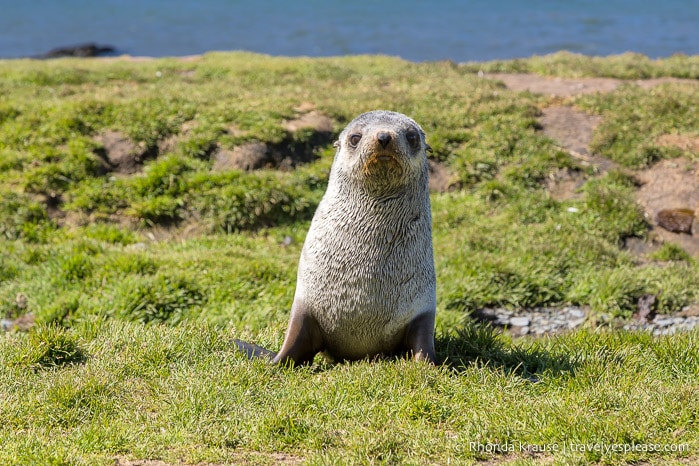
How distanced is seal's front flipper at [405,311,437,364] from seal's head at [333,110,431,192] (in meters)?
0.84

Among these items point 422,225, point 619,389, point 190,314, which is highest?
point 422,225

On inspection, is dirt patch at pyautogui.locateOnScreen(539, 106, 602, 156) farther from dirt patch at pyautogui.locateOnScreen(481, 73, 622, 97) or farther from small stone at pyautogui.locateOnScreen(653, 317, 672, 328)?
small stone at pyautogui.locateOnScreen(653, 317, 672, 328)

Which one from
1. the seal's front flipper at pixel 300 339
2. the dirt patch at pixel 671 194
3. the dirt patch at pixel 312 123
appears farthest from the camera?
the dirt patch at pixel 312 123

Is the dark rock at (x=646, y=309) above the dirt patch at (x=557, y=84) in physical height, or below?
below

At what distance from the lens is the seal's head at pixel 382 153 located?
462 cm

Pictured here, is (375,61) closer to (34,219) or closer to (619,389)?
(34,219)

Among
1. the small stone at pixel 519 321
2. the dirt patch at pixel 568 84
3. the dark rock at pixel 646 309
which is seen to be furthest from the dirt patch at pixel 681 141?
the small stone at pixel 519 321

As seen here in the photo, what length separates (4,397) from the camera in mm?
4227

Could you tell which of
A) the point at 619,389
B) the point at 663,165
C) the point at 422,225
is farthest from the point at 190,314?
the point at 663,165

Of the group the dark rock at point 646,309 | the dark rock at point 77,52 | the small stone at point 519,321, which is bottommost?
the small stone at point 519,321

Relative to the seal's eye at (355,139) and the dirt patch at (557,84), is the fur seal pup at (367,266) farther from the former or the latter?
the dirt patch at (557,84)

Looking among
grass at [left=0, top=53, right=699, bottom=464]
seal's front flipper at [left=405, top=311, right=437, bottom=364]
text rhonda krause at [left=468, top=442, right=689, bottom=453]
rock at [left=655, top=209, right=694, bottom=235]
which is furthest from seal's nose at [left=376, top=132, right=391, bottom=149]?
rock at [left=655, top=209, right=694, bottom=235]

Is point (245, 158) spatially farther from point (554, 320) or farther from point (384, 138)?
point (384, 138)

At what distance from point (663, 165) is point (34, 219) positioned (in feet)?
25.2
